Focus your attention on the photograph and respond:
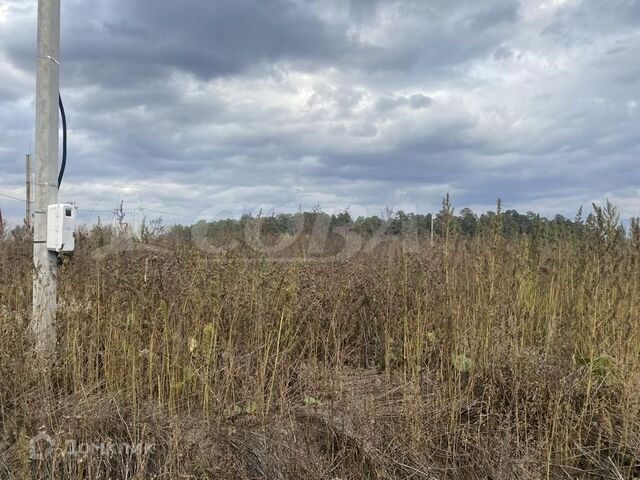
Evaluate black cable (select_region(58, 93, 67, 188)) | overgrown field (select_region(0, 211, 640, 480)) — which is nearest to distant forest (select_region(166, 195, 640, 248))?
overgrown field (select_region(0, 211, 640, 480))

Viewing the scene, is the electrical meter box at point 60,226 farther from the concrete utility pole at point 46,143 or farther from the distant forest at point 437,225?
the distant forest at point 437,225

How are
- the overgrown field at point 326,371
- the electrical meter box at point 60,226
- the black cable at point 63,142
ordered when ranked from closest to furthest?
the overgrown field at point 326,371
the electrical meter box at point 60,226
the black cable at point 63,142

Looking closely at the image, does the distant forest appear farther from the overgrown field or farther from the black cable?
the black cable

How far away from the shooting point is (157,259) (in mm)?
3578

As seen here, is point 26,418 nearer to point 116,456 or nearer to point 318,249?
point 116,456

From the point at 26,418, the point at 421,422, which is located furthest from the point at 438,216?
the point at 26,418

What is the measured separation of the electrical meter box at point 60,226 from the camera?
3.27m

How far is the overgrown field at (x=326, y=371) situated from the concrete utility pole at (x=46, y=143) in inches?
9.8

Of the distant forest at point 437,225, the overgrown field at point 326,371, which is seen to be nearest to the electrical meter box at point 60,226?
the overgrown field at point 326,371

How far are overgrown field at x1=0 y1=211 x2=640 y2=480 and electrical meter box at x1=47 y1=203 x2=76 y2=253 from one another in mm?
293

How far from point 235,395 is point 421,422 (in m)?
1.08

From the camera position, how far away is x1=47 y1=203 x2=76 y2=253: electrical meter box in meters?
3.27

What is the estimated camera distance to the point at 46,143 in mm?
3385

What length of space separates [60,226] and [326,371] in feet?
6.48
